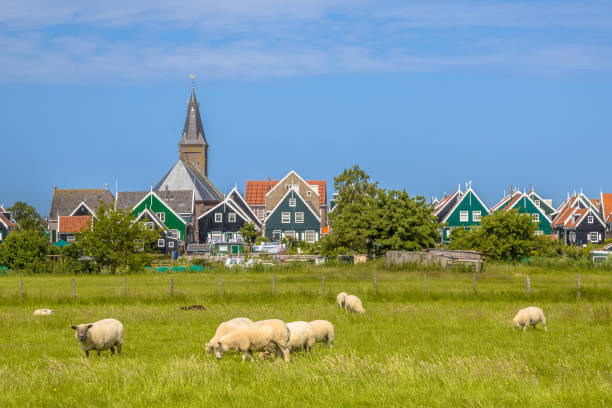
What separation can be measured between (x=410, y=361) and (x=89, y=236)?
41.9 m

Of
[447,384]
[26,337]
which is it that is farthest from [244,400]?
[26,337]

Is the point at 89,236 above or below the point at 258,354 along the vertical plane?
above

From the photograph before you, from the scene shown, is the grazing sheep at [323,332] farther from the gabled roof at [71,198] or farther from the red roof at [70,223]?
the gabled roof at [71,198]

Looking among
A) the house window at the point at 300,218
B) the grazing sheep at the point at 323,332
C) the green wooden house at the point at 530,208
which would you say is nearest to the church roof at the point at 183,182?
the house window at the point at 300,218

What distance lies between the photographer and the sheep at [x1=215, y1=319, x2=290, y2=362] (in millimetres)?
17016

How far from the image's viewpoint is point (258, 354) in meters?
17.7

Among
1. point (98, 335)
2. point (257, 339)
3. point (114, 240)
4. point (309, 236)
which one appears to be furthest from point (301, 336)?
point (309, 236)

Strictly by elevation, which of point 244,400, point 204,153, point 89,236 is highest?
point 204,153

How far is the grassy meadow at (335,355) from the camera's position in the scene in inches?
523

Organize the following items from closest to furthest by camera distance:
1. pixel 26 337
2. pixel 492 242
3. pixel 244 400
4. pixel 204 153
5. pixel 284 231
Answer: pixel 244 400 < pixel 26 337 < pixel 492 242 < pixel 284 231 < pixel 204 153

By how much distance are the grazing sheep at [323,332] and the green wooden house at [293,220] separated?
7827 cm

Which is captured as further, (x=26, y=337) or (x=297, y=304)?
(x=297, y=304)

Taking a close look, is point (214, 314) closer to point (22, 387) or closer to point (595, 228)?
point (22, 387)

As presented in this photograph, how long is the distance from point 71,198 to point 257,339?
116 meters
